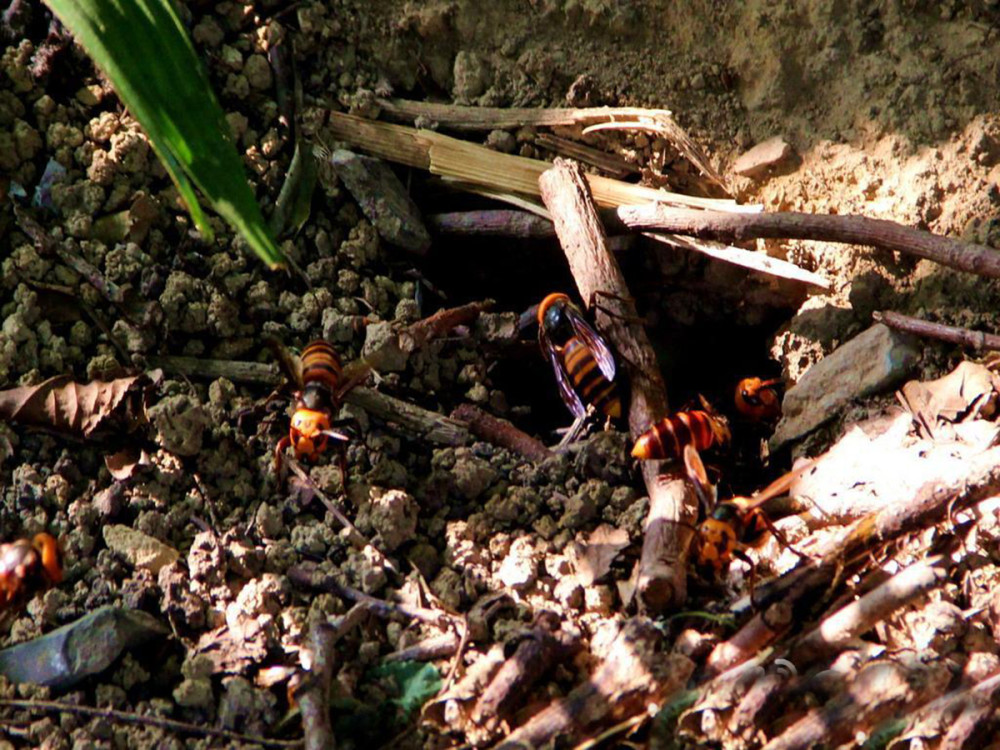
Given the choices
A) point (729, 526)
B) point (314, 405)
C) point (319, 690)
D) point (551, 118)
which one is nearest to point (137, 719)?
point (319, 690)

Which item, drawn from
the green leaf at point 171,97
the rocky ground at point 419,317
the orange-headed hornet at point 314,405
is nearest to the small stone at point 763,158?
the rocky ground at point 419,317

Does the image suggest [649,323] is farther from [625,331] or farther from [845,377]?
[845,377]

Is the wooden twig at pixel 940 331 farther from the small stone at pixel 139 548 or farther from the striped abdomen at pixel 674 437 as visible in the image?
the small stone at pixel 139 548

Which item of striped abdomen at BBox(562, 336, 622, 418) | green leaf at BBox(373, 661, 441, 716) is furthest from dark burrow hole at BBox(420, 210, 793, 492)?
green leaf at BBox(373, 661, 441, 716)

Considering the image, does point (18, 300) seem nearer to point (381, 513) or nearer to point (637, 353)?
point (381, 513)

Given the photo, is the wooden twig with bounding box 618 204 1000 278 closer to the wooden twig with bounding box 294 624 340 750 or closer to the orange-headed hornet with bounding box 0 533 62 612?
the wooden twig with bounding box 294 624 340 750

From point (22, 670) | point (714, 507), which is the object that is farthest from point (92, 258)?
point (714, 507)
